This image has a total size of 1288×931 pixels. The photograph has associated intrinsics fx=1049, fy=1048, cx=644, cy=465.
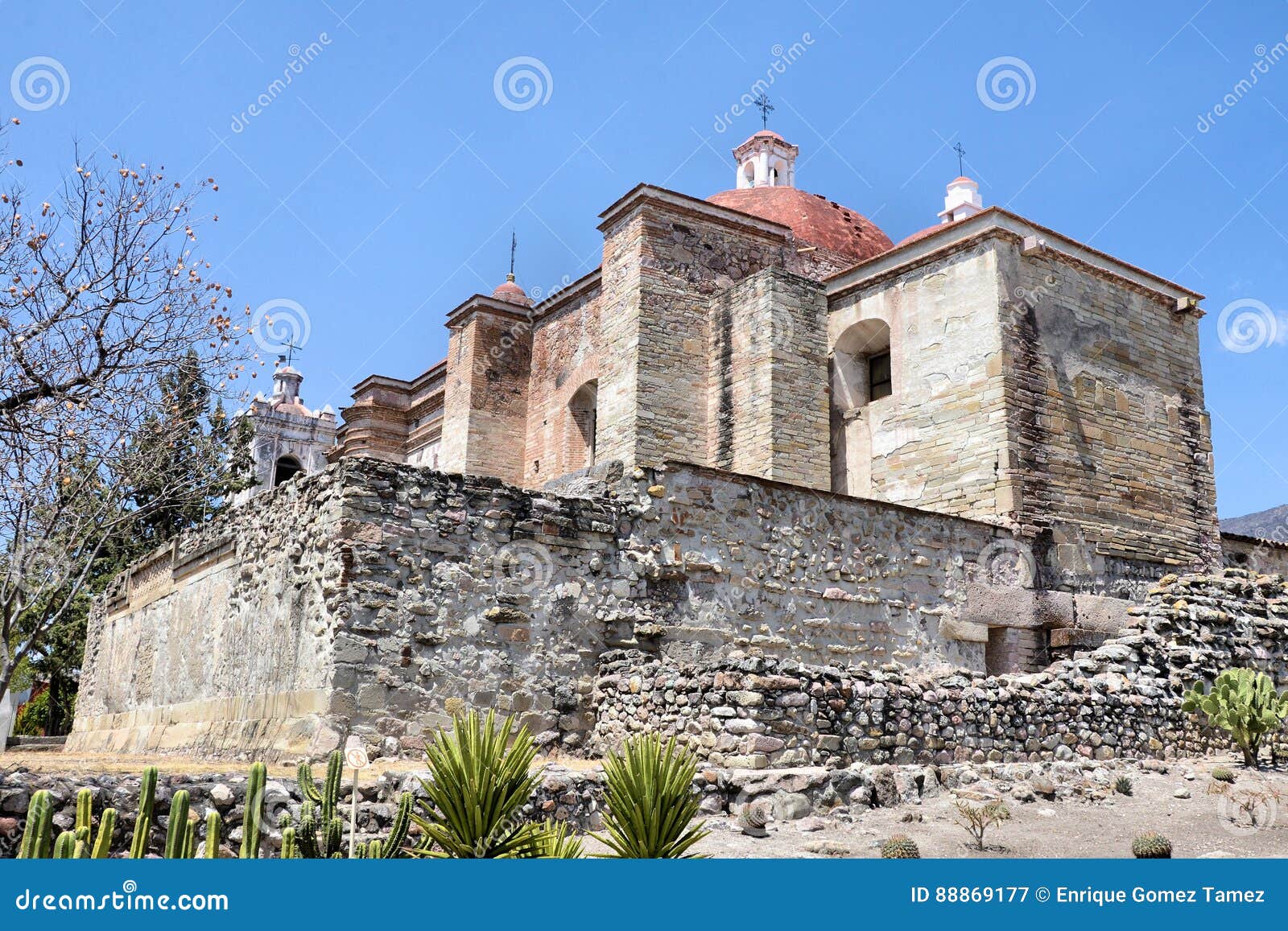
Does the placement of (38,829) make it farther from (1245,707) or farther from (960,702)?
(1245,707)

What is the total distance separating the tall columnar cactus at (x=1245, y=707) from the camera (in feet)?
31.9

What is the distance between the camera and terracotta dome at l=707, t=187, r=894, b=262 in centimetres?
1967

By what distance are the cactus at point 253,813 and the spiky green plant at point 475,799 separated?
0.77m

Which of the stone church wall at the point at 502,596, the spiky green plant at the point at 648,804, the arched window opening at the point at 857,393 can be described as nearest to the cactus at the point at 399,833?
the spiky green plant at the point at 648,804

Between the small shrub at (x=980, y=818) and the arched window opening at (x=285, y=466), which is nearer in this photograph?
the small shrub at (x=980, y=818)

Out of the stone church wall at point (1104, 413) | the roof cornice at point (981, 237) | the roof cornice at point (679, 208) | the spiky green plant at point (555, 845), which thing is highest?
the roof cornice at point (679, 208)

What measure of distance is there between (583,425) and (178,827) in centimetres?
1434

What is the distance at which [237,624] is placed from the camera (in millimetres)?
10078

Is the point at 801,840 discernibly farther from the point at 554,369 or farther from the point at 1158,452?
the point at 554,369

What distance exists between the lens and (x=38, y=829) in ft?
15.1

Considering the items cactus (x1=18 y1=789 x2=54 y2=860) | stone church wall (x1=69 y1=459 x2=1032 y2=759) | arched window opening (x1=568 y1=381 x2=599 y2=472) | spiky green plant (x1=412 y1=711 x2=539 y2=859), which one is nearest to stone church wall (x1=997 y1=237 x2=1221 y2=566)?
stone church wall (x1=69 y1=459 x2=1032 y2=759)

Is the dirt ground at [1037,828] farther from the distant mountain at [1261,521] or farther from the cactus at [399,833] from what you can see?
the distant mountain at [1261,521]

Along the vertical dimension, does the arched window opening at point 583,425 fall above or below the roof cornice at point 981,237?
below
